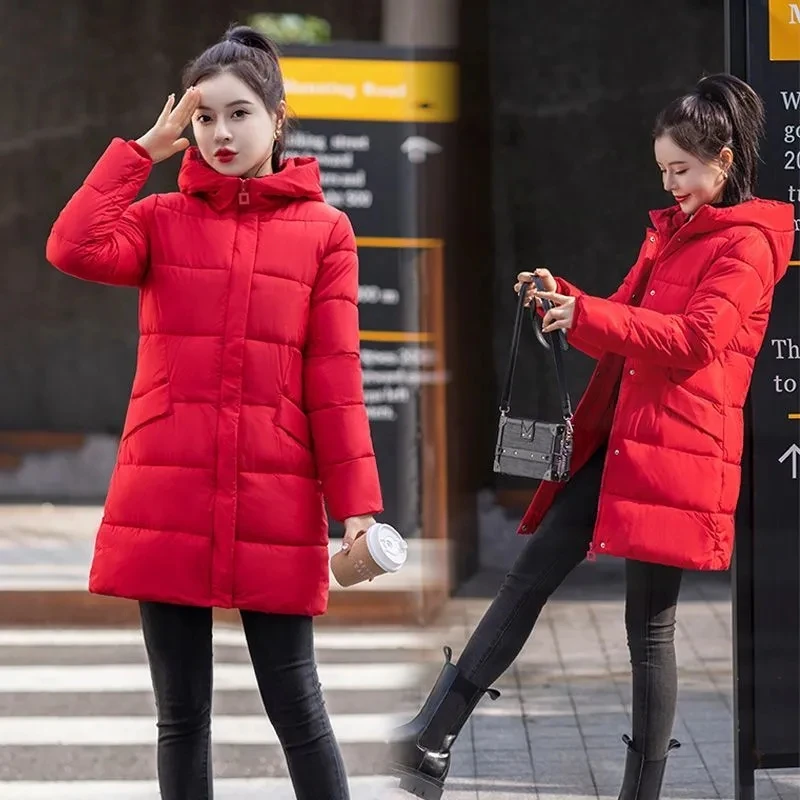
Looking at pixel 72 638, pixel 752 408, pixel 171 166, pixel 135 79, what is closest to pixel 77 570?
pixel 72 638

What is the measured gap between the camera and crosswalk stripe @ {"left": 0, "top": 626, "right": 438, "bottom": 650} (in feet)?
19.5

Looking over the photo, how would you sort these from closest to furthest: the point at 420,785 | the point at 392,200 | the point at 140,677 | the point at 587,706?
the point at 420,785 → the point at 587,706 → the point at 140,677 → the point at 392,200

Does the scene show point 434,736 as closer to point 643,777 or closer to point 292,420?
point 643,777

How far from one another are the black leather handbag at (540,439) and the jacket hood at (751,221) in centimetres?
36

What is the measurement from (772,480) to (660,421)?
50 centimetres

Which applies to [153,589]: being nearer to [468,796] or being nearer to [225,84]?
[225,84]

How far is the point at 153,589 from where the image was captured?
2.80m

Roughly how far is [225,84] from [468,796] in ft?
6.66

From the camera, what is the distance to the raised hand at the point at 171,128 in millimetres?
2867

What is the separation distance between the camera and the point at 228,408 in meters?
2.82

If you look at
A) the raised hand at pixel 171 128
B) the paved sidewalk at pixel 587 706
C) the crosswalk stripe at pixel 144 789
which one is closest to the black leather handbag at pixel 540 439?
the raised hand at pixel 171 128

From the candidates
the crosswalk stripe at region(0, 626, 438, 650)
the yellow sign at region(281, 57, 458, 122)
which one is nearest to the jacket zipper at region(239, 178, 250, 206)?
the yellow sign at region(281, 57, 458, 122)

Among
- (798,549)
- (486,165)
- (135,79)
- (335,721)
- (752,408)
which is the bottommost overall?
(335,721)

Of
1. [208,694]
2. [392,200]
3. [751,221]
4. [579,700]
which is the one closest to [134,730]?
[579,700]
